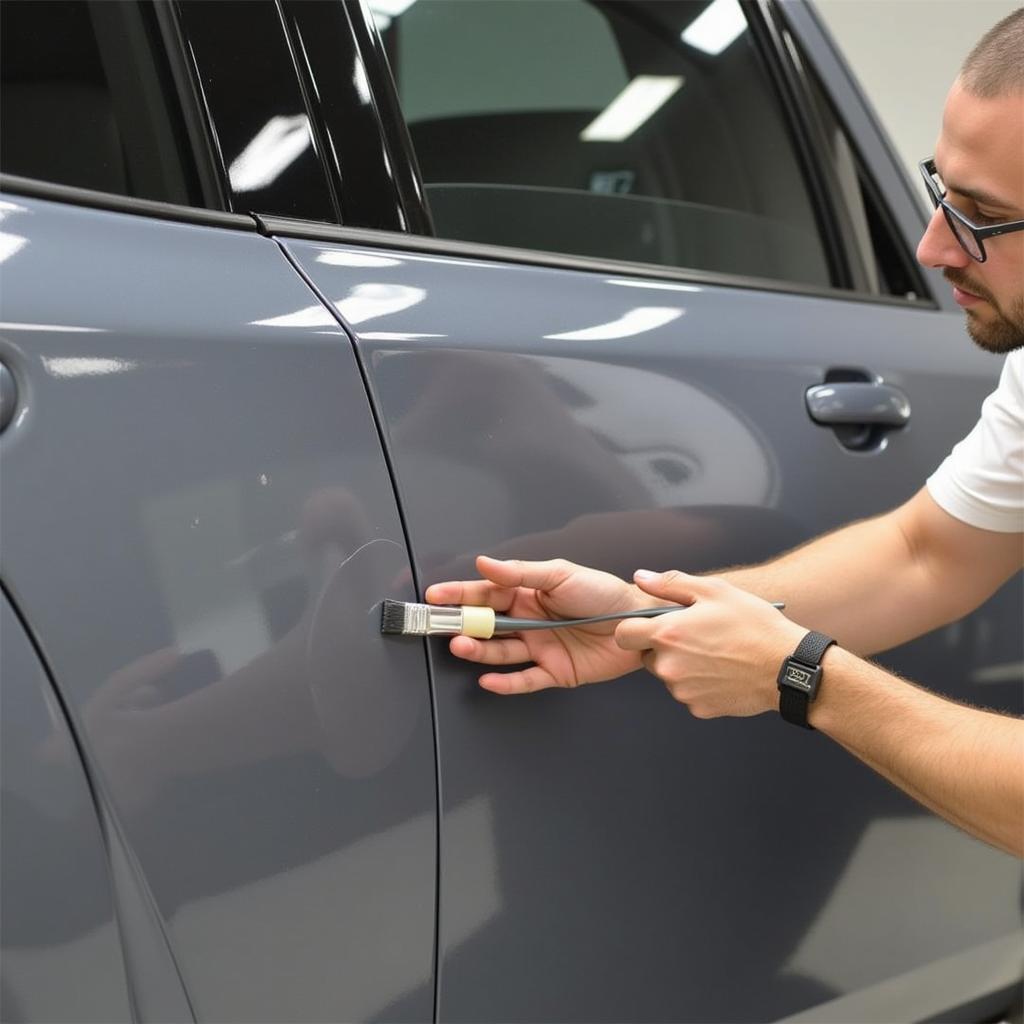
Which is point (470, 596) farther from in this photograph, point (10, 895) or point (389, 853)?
point (10, 895)

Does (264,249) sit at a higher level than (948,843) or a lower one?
higher

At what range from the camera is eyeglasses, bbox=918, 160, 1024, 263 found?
125 cm

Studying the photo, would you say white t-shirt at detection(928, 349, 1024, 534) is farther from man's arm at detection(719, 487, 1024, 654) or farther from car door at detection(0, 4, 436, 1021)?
car door at detection(0, 4, 436, 1021)

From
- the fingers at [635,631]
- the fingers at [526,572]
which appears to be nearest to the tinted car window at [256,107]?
the fingers at [526,572]

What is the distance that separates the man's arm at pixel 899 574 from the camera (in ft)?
4.41

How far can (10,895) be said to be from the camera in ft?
2.55

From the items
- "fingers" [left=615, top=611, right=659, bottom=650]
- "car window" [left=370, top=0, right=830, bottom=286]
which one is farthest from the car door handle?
"fingers" [left=615, top=611, right=659, bottom=650]

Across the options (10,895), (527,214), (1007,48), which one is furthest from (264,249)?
(1007,48)

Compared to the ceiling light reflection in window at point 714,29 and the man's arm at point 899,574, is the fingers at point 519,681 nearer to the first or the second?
the man's arm at point 899,574

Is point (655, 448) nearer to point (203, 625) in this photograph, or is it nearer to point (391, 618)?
point (391, 618)

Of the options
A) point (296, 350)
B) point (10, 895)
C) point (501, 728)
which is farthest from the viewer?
point (501, 728)

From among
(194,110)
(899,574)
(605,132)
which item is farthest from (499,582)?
(605,132)

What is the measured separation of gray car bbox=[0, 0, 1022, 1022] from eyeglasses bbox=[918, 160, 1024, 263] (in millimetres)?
187

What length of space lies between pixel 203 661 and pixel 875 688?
601mm
